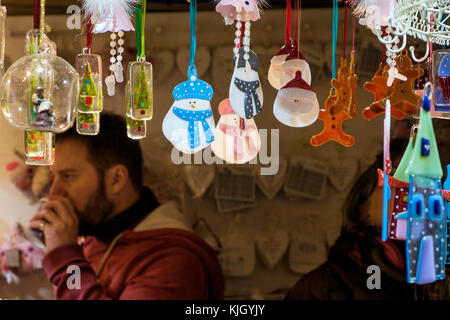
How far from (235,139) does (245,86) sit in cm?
22

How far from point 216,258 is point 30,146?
1.89 m

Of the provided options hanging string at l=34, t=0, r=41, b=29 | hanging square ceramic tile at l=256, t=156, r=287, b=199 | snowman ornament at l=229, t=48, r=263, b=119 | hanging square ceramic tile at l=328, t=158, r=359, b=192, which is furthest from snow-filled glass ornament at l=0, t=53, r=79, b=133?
hanging square ceramic tile at l=328, t=158, r=359, b=192

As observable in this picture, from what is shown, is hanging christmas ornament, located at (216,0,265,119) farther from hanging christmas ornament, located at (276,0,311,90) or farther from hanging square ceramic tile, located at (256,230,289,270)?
hanging square ceramic tile, located at (256,230,289,270)

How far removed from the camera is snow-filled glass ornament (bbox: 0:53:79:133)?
1.73m

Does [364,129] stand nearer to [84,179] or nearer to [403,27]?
[84,179]

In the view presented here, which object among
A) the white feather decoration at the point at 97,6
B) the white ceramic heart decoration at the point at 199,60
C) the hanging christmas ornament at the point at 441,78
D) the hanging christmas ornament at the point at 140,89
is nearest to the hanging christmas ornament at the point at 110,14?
the white feather decoration at the point at 97,6

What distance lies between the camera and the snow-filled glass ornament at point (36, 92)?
173cm

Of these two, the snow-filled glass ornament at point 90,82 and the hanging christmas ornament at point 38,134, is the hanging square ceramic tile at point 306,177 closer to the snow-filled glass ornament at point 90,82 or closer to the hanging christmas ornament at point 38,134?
the snow-filled glass ornament at point 90,82

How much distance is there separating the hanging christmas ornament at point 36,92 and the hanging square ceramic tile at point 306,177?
2.13 m

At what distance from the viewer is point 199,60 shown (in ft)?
12.2

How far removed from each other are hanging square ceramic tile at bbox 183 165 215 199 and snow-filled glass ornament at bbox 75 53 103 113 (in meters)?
1.51

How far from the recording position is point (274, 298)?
12.3 feet

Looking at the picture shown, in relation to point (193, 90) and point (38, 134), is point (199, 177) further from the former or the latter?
point (38, 134)
